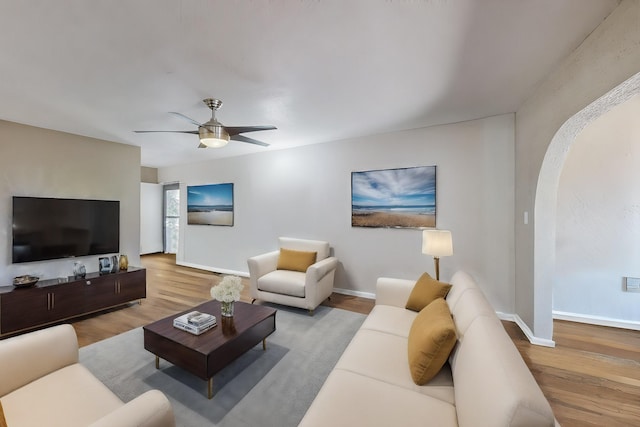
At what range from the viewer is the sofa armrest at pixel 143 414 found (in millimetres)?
927

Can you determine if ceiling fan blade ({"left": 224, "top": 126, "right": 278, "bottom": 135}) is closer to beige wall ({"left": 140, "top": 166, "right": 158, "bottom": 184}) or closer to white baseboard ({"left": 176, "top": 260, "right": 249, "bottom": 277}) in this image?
white baseboard ({"left": 176, "top": 260, "right": 249, "bottom": 277})

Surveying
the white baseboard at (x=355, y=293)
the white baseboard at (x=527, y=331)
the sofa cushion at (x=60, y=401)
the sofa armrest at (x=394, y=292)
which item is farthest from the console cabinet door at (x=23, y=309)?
the white baseboard at (x=527, y=331)

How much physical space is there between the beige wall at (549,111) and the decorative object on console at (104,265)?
5.15 m

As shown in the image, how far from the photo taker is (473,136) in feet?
10.5

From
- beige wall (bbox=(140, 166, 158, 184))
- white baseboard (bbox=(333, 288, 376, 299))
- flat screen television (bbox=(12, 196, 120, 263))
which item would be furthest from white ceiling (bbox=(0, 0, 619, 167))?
beige wall (bbox=(140, 166, 158, 184))

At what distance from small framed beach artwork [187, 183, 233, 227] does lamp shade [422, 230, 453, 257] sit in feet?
12.9

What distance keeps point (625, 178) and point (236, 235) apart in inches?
226

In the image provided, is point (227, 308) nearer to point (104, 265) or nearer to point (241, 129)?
point (241, 129)

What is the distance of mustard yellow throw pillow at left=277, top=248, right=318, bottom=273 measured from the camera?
372cm

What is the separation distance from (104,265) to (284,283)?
2.52m

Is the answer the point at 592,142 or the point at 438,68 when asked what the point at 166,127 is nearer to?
the point at 438,68

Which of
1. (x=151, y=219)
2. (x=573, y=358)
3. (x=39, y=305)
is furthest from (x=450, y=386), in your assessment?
(x=151, y=219)

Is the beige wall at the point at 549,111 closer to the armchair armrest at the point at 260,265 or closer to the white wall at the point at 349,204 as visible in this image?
the white wall at the point at 349,204

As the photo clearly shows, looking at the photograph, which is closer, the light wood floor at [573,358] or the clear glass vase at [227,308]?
the light wood floor at [573,358]
